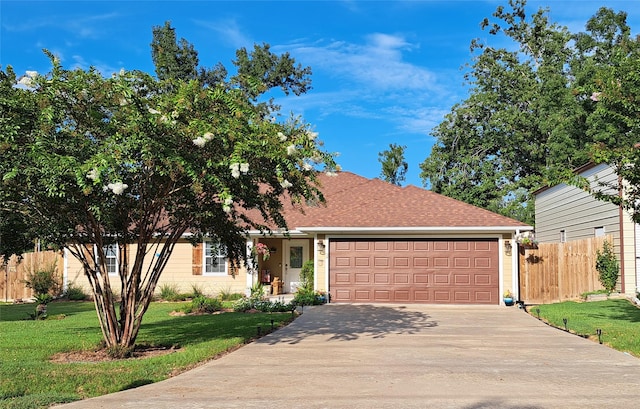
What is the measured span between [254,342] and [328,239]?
331 inches

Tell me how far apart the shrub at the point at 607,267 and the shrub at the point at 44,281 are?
1914 centimetres

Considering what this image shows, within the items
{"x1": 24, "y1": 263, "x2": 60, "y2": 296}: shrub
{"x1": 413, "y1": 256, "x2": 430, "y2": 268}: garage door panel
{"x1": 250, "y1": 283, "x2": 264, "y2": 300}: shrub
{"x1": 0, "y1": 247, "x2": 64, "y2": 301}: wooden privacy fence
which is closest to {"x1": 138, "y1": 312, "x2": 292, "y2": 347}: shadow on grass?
{"x1": 250, "y1": 283, "x2": 264, "y2": 300}: shrub

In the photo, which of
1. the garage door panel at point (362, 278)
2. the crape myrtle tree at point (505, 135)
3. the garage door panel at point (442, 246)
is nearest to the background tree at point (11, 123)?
the garage door panel at point (362, 278)

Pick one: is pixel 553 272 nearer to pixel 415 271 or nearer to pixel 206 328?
pixel 415 271

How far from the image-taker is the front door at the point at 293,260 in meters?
22.4

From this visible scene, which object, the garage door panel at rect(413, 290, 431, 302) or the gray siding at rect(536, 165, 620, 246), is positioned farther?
the garage door panel at rect(413, 290, 431, 302)

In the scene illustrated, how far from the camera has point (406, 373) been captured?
7.93m

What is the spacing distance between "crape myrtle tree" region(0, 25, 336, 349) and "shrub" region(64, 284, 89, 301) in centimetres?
1247

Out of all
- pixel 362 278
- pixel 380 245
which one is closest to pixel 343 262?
pixel 362 278

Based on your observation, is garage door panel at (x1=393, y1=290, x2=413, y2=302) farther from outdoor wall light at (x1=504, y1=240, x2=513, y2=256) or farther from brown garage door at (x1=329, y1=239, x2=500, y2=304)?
outdoor wall light at (x1=504, y1=240, x2=513, y2=256)

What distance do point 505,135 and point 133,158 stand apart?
29.2m

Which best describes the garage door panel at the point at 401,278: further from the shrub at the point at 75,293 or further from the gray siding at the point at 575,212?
the shrub at the point at 75,293

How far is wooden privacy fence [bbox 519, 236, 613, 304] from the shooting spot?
18.1m

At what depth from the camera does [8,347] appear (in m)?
10.0
